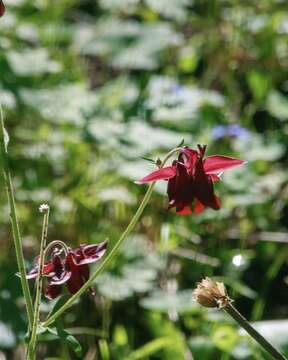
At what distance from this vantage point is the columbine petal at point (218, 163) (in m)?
1.15

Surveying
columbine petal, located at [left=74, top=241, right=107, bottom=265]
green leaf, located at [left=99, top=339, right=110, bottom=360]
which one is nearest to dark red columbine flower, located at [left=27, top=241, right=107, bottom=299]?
columbine petal, located at [left=74, top=241, right=107, bottom=265]

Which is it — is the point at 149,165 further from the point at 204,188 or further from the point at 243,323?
the point at 243,323

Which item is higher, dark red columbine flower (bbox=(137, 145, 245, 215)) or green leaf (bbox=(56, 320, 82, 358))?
dark red columbine flower (bbox=(137, 145, 245, 215))

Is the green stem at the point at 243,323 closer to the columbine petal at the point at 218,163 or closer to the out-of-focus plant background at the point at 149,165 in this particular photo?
the columbine petal at the point at 218,163

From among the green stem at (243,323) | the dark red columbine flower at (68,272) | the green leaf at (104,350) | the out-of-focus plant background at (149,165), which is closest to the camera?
the green stem at (243,323)

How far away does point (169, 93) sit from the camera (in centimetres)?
281

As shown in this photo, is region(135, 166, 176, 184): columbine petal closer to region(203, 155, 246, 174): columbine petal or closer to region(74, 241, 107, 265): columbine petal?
region(203, 155, 246, 174): columbine petal

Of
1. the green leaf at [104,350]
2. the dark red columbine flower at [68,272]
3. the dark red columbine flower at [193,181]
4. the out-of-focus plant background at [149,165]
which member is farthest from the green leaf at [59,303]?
the green leaf at [104,350]

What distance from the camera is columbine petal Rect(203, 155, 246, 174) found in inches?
45.4

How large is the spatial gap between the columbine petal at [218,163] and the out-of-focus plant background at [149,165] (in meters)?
0.40

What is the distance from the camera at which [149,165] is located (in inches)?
92.0

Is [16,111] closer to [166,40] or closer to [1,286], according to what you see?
[166,40]

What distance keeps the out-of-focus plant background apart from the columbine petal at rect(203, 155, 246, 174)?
0.40 meters

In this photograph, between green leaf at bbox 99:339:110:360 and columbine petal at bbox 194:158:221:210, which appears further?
green leaf at bbox 99:339:110:360
